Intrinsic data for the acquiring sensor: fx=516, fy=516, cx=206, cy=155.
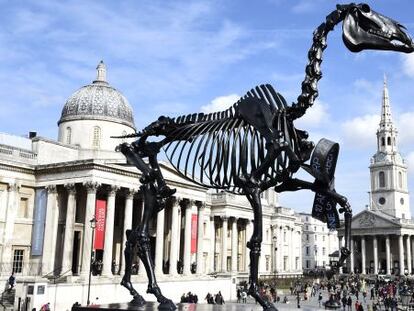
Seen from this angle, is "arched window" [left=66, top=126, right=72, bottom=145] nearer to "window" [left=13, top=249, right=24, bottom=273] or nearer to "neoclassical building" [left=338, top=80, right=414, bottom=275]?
"window" [left=13, top=249, right=24, bottom=273]

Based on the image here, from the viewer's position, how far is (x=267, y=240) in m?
69.7

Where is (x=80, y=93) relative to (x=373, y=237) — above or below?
above

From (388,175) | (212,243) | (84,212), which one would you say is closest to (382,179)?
(388,175)

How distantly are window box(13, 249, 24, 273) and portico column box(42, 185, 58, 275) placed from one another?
1961 mm

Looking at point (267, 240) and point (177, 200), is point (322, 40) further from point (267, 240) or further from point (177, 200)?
point (267, 240)

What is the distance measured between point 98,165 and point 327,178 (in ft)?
103

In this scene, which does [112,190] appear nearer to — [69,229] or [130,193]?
[130,193]

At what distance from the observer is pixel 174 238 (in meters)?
46.4

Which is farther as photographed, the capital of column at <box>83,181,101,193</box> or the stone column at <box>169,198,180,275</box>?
the stone column at <box>169,198,180,275</box>

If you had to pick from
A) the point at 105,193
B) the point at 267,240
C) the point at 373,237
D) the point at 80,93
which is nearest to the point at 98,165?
the point at 105,193

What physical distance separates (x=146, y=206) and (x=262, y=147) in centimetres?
281

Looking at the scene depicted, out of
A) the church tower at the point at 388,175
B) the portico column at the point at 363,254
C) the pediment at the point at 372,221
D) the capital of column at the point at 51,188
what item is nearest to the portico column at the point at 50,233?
the capital of column at the point at 51,188

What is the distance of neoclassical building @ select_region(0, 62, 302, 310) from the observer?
3894 cm

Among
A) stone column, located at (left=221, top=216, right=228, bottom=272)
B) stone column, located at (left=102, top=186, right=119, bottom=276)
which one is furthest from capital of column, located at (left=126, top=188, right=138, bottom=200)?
stone column, located at (left=221, top=216, right=228, bottom=272)
